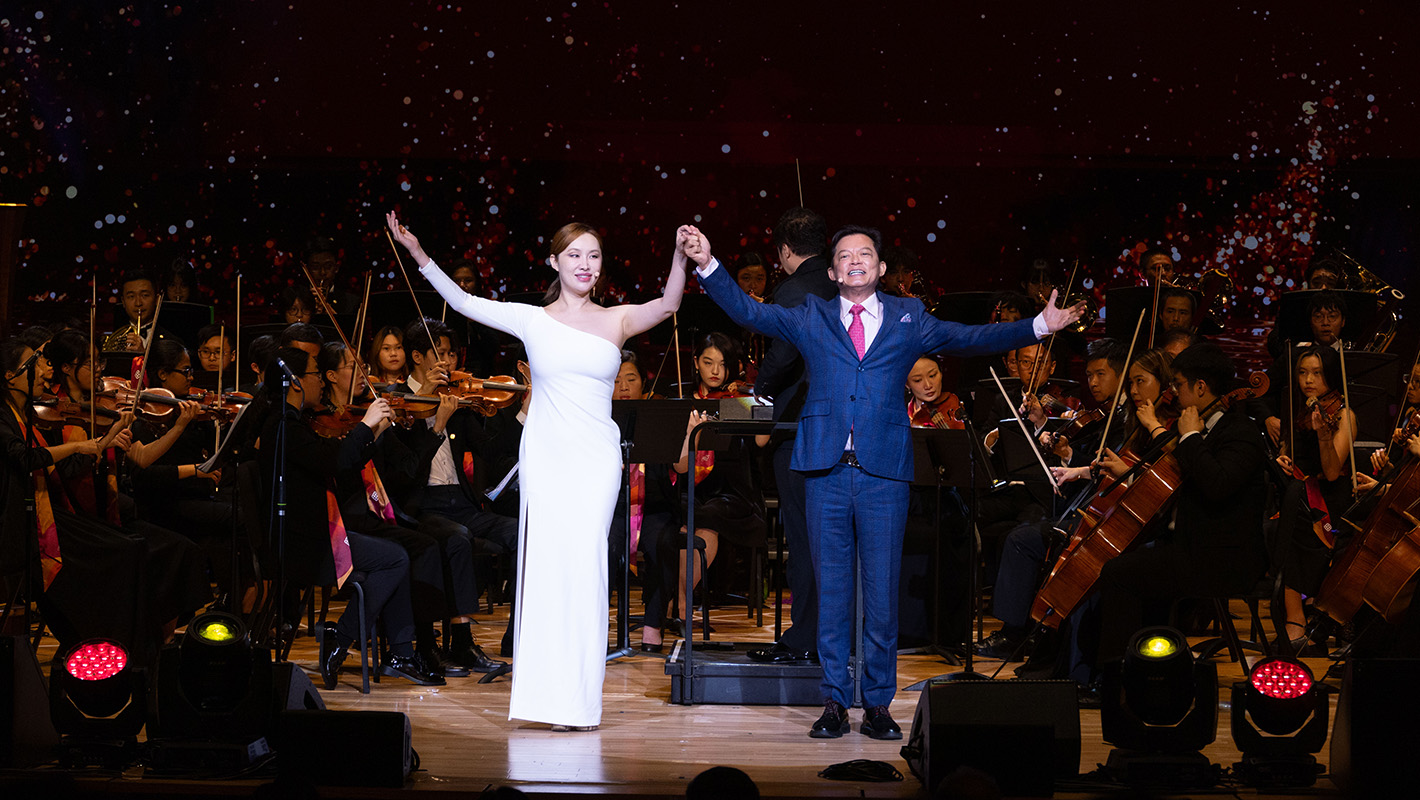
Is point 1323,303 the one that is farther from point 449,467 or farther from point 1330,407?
point 449,467

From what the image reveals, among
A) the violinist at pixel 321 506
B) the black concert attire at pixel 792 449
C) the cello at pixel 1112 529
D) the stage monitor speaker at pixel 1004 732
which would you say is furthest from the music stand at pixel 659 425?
the stage monitor speaker at pixel 1004 732

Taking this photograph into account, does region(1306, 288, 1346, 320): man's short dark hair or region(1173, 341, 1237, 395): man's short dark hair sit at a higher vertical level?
region(1306, 288, 1346, 320): man's short dark hair

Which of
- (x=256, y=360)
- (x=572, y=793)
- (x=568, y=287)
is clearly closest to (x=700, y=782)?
(x=572, y=793)

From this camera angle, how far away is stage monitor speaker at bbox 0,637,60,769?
3.07m

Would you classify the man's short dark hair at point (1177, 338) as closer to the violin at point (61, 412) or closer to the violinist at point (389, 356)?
the violinist at point (389, 356)

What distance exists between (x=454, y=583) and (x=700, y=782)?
112 inches

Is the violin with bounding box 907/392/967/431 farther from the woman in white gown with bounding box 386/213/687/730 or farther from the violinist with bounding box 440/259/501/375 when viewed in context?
the violinist with bounding box 440/259/501/375

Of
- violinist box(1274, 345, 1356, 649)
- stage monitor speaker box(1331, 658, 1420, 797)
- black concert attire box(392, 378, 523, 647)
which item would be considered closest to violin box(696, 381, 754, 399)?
black concert attire box(392, 378, 523, 647)

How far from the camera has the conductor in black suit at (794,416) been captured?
14.1ft

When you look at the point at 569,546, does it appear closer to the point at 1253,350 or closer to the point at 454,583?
the point at 454,583

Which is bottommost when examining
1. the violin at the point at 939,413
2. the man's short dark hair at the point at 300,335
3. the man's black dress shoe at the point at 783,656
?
the man's black dress shoe at the point at 783,656

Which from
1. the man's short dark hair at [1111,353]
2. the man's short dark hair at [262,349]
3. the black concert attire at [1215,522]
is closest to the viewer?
the black concert attire at [1215,522]

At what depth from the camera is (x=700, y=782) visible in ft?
7.13

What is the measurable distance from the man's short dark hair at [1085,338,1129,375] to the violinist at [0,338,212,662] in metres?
3.80
